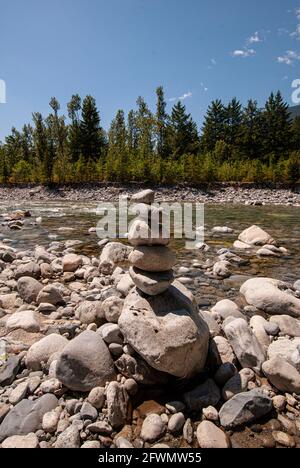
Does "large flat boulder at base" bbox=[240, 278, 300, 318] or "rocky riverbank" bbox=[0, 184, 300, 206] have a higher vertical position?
"rocky riverbank" bbox=[0, 184, 300, 206]

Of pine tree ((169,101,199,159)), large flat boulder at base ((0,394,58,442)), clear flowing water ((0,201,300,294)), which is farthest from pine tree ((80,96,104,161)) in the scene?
large flat boulder at base ((0,394,58,442))

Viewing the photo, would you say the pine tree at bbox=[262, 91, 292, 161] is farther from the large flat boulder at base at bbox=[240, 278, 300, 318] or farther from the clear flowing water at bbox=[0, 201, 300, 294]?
the large flat boulder at base at bbox=[240, 278, 300, 318]

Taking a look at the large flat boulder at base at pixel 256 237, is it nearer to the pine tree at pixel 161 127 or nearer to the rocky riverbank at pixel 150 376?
the rocky riverbank at pixel 150 376

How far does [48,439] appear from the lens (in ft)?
8.09

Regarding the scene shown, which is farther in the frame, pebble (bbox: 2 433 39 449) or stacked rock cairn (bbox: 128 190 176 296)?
stacked rock cairn (bbox: 128 190 176 296)

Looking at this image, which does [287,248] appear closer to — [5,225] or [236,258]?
[236,258]

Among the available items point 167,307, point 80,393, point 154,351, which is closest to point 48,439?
point 80,393

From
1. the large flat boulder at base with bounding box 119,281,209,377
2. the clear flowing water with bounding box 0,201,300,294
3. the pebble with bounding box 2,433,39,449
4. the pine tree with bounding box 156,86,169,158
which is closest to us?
the pebble with bounding box 2,433,39,449

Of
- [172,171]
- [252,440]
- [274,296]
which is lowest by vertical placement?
[252,440]

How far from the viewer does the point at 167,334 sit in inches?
115

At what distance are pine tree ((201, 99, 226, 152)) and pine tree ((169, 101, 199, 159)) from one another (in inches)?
118

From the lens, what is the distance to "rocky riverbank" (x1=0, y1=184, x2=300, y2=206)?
37378 millimetres

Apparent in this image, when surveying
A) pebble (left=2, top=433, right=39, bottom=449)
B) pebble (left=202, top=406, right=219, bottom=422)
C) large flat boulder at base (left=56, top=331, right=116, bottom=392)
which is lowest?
pebble (left=202, top=406, right=219, bottom=422)
